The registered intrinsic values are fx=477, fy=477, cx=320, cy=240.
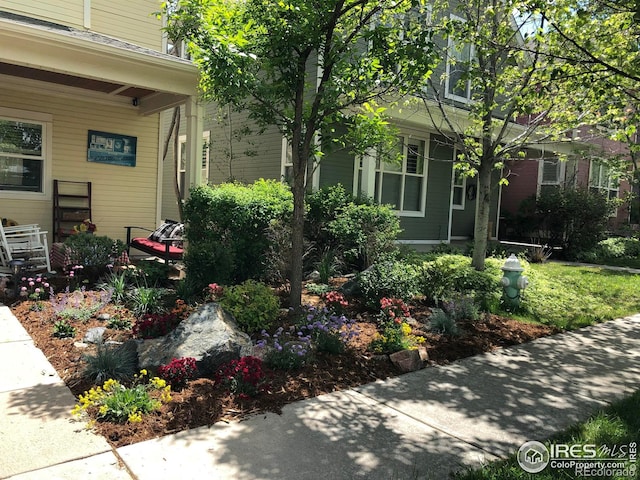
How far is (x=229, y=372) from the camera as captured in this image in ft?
12.3

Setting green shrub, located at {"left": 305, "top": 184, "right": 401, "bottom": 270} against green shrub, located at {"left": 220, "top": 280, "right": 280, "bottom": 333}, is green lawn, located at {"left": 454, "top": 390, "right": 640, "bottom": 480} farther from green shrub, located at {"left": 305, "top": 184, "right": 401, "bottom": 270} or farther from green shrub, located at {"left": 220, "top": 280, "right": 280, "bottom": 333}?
green shrub, located at {"left": 305, "top": 184, "right": 401, "bottom": 270}

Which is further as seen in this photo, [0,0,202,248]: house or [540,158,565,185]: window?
[540,158,565,185]: window

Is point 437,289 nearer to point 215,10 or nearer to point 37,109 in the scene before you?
point 215,10

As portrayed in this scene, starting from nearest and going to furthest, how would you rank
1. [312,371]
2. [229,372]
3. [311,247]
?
1. [229,372]
2. [312,371]
3. [311,247]

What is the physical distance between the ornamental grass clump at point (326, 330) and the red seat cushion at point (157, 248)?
3431 mm

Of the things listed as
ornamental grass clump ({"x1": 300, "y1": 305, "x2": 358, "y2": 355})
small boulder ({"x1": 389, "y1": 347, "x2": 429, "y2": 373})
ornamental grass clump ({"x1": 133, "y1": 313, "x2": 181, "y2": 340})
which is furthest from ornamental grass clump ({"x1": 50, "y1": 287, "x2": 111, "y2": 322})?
small boulder ({"x1": 389, "y1": 347, "x2": 429, "y2": 373})

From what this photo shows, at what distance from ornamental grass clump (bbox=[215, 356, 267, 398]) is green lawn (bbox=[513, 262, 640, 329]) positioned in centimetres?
431

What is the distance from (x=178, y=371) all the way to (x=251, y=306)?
1.44 meters

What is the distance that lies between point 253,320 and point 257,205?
2.41m

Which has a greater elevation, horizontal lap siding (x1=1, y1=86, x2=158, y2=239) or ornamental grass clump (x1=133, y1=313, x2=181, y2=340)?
horizontal lap siding (x1=1, y1=86, x2=158, y2=239)

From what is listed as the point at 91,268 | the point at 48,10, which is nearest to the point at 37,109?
the point at 48,10

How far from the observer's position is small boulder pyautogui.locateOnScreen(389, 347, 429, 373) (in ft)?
14.7

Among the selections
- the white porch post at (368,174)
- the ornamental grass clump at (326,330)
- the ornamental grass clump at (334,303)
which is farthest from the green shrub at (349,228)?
the ornamental grass clump at (326,330)

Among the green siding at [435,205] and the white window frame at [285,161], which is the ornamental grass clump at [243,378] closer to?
the white window frame at [285,161]
